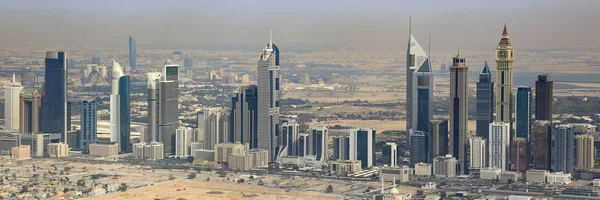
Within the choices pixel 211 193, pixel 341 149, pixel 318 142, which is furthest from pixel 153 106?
pixel 211 193

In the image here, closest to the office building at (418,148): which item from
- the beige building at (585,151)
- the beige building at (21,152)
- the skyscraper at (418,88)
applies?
the skyscraper at (418,88)

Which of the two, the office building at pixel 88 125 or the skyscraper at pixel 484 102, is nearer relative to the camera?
the skyscraper at pixel 484 102

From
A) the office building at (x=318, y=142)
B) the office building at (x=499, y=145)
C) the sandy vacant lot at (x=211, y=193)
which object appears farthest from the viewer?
the office building at (x=318, y=142)

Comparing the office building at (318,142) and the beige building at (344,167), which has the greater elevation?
the office building at (318,142)

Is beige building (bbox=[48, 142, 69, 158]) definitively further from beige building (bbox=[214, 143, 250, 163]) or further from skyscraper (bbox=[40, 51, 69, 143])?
beige building (bbox=[214, 143, 250, 163])

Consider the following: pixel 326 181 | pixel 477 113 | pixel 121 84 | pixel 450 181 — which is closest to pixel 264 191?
pixel 326 181

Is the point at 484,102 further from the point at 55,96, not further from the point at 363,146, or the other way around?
the point at 55,96

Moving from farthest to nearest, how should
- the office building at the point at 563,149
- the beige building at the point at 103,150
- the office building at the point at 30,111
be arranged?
the office building at the point at 30,111
the beige building at the point at 103,150
the office building at the point at 563,149

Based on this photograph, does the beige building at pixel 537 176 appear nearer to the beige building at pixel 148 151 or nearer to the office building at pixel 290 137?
the office building at pixel 290 137
